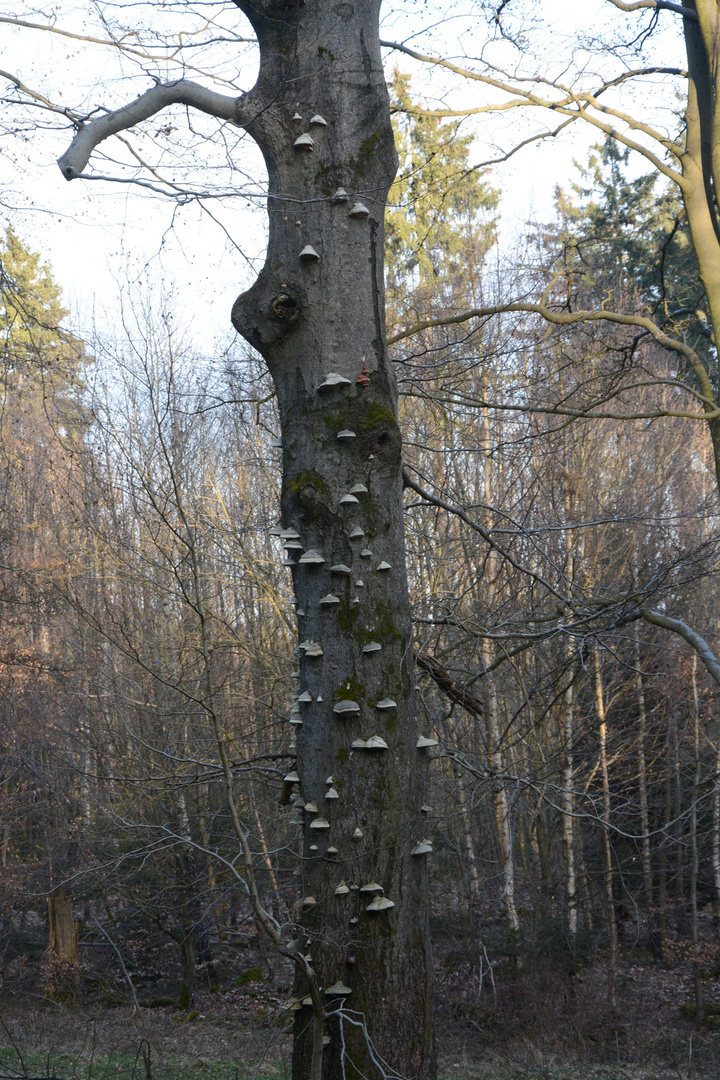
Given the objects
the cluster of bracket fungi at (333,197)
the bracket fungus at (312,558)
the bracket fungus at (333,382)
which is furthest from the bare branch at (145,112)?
the bracket fungus at (312,558)

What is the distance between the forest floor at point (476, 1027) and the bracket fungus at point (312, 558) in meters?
6.00

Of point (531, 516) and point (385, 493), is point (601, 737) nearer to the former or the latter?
point (531, 516)

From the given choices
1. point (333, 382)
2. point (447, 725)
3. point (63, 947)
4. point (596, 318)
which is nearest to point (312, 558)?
point (333, 382)

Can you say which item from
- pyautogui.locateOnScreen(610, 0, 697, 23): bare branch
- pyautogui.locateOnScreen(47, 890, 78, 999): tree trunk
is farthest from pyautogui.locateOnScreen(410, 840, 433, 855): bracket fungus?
pyautogui.locateOnScreen(47, 890, 78, 999): tree trunk

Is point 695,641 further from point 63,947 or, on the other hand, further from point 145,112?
point 63,947

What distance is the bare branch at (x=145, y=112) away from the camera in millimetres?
3154

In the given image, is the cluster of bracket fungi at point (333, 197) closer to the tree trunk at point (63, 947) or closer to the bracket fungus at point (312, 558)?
the bracket fungus at point (312, 558)

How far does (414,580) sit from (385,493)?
9.36 m

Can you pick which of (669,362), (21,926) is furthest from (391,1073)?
Result: (669,362)

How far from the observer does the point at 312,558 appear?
10.6 feet

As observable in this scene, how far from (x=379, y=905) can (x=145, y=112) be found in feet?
11.4

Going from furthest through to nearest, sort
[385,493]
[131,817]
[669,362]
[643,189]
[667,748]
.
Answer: [669,362], [667,748], [131,817], [643,189], [385,493]

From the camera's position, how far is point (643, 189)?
26.3 feet

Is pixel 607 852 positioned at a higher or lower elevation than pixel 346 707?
lower
